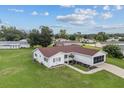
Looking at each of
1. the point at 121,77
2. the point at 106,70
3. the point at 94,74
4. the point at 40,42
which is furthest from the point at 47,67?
the point at 40,42

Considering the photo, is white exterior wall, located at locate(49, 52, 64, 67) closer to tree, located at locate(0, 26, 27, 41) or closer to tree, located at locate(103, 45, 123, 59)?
tree, located at locate(103, 45, 123, 59)

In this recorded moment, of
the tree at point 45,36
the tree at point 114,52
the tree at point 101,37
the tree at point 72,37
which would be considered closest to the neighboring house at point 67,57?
the tree at point 114,52

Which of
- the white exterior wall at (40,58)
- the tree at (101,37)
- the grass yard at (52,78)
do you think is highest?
the tree at (101,37)

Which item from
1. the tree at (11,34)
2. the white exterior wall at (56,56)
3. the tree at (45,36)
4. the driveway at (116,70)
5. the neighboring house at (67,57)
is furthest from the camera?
the tree at (11,34)

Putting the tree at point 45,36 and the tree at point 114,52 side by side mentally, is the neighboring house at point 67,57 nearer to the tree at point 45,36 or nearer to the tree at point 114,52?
the tree at point 114,52

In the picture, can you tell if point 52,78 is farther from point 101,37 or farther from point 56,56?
point 101,37

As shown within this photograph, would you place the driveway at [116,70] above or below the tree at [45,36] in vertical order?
below

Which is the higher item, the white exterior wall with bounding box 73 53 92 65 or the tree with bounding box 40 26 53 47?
the tree with bounding box 40 26 53 47

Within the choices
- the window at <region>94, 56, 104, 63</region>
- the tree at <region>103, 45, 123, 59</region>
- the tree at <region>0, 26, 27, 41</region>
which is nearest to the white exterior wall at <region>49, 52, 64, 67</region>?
the window at <region>94, 56, 104, 63</region>

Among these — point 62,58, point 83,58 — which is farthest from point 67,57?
point 83,58

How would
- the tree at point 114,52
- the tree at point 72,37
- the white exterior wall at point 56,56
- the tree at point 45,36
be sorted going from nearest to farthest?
the white exterior wall at point 56,56 < the tree at point 114,52 < the tree at point 45,36 < the tree at point 72,37
